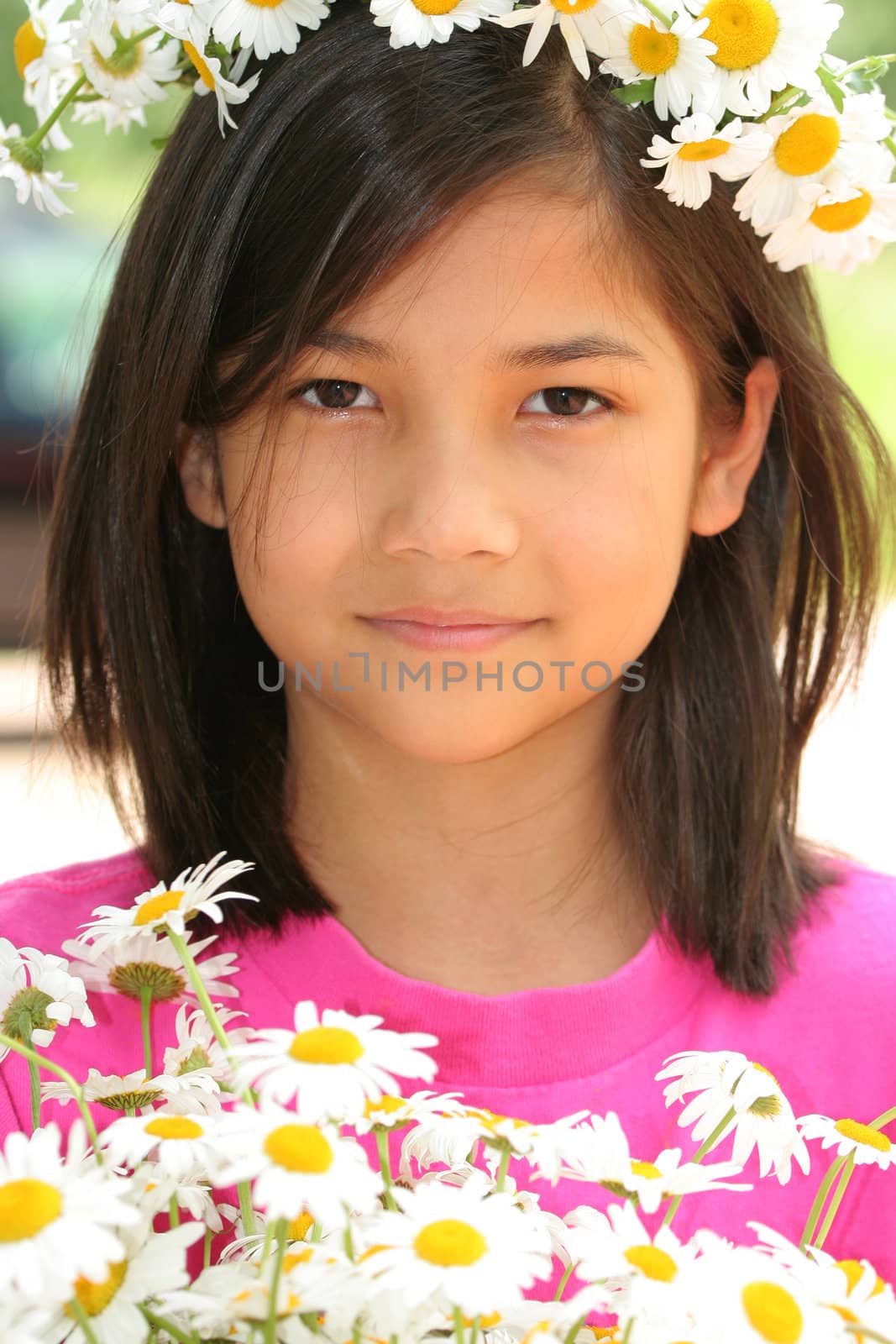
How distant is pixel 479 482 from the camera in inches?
34.8

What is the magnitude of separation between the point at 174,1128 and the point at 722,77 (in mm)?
589

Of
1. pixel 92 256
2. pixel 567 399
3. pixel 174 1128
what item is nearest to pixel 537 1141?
pixel 174 1128

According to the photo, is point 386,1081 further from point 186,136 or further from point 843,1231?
point 186,136

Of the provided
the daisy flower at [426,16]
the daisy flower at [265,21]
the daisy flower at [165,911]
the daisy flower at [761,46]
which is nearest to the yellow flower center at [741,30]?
the daisy flower at [761,46]

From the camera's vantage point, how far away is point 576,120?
3.10 feet

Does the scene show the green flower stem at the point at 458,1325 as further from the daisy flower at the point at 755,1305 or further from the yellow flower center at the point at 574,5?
the yellow flower center at the point at 574,5

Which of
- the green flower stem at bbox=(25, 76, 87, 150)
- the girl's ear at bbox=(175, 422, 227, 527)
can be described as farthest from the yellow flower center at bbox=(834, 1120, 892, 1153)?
the green flower stem at bbox=(25, 76, 87, 150)

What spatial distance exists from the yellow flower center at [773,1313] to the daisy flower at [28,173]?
74 cm

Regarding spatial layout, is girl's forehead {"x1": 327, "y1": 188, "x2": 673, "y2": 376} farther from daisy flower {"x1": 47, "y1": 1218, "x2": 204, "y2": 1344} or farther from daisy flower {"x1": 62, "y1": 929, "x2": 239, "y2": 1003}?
daisy flower {"x1": 47, "y1": 1218, "x2": 204, "y2": 1344}

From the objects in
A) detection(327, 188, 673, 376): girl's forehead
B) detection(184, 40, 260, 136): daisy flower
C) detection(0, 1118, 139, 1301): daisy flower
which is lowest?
detection(0, 1118, 139, 1301): daisy flower

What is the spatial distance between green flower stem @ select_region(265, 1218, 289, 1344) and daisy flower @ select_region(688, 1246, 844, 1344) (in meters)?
0.13

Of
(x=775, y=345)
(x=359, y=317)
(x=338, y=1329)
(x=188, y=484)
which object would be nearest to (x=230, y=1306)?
(x=338, y=1329)

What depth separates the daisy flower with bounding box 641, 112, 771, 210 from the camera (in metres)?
0.80

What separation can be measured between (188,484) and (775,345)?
1.42 ft
